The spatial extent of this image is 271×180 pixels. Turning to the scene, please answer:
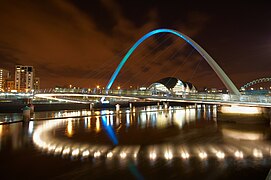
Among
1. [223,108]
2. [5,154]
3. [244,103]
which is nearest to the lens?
[5,154]

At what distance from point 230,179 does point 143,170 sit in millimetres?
3959

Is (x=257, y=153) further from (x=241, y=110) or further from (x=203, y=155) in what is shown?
(x=241, y=110)

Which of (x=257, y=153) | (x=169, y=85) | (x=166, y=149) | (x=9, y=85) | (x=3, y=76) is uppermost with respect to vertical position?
(x=3, y=76)

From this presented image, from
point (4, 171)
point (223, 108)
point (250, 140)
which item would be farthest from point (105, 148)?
point (223, 108)

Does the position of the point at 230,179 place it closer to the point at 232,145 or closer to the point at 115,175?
the point at 115,175

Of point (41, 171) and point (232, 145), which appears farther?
point (232, 145)

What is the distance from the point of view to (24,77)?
390 feet

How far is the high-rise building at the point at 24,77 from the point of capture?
385 feet

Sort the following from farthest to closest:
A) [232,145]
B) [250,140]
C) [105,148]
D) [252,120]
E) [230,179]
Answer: [252,120], [250,140], [232,145], [105,148], [230,179]

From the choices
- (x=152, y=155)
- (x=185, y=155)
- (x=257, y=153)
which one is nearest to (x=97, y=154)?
(x=152, y=155)

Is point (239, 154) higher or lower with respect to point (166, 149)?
lower

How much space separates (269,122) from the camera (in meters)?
25.1

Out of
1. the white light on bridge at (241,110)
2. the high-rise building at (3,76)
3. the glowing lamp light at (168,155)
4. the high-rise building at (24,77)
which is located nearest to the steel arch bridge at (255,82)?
A: the white light on bridge at (241,110)

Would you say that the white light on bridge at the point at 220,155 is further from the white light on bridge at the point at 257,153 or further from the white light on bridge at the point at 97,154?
the white light on bridge at the point at 97,154
